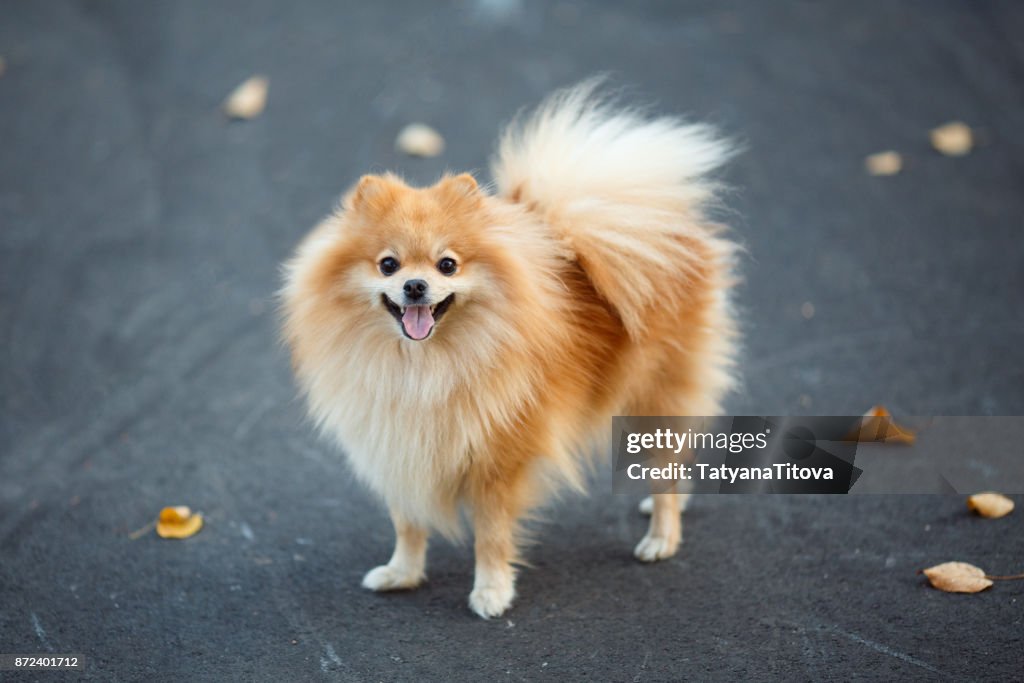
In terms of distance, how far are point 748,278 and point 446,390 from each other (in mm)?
2923

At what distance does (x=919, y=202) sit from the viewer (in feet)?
19.0

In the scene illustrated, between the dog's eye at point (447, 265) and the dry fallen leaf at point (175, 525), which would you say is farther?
the dry fallen leaf at point (175, 525)

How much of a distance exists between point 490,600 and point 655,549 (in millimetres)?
679

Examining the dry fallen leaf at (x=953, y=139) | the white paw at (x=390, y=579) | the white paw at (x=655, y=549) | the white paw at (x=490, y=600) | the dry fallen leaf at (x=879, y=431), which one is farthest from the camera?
the dry fallen leaf at (x=953, y=139)

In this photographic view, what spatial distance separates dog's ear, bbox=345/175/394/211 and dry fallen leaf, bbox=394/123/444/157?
3310 mm

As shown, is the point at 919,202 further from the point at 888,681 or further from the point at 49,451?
the point at 49,451

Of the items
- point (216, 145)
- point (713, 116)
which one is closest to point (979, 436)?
point (713, 116)

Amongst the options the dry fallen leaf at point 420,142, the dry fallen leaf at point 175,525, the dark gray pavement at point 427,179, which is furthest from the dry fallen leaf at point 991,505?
the dry fallen leaf at point 420,142

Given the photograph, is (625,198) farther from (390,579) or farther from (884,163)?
(884,163)

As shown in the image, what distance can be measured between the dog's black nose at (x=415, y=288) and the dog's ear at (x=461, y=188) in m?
0.33

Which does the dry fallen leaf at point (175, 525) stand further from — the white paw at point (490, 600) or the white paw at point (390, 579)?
the white paw at point (490, 600)

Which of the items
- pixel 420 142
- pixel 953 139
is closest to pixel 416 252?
pixel 420 142

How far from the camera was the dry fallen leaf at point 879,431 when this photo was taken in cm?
396

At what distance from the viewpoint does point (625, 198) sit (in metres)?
3.13
